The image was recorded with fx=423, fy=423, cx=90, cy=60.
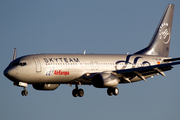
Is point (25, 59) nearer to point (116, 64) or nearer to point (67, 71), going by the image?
point (67, 71)

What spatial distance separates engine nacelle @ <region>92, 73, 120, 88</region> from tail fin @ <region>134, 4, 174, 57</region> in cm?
1451

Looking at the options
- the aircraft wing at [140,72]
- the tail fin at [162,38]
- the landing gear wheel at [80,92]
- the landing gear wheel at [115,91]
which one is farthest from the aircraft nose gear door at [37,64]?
the tail fin at [162,38]

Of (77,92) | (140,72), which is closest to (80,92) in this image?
(77,92)

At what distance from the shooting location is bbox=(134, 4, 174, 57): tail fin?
69188 millimetres

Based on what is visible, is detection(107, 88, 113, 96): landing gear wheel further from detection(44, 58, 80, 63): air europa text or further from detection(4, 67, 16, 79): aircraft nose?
detection(4, 67, 16, 79): aircraft nose

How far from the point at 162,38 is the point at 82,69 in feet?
64.4

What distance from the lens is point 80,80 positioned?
57.2m

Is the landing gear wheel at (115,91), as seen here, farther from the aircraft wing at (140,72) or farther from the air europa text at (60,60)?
the air europa text at (60,60)

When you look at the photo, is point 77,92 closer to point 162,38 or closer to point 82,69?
point 82,69

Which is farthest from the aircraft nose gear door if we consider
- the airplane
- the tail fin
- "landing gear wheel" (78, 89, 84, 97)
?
the tail fin

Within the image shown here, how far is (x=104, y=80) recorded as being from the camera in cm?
5453

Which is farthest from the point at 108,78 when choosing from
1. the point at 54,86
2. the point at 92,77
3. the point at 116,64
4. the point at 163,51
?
the point at 163,51

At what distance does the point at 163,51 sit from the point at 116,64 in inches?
498

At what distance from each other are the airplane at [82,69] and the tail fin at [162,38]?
180cm
